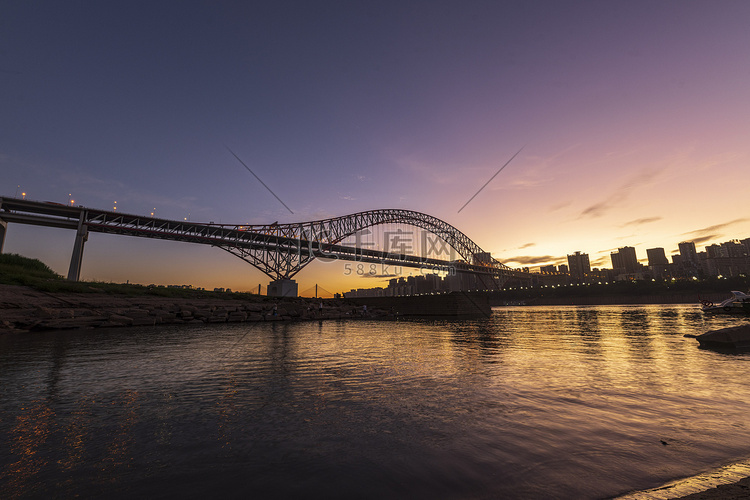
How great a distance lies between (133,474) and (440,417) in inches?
121

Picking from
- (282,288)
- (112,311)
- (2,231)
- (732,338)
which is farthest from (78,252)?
(732,338)

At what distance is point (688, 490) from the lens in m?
2.26

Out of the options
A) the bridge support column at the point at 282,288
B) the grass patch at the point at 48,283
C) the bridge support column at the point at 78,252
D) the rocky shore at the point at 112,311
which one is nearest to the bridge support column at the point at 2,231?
the bridge support column at the point at 78,252

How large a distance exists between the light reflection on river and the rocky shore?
40.1 feet

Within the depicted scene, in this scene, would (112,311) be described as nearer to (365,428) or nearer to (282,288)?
(365,428)

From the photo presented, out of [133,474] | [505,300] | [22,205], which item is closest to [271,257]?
[22,205]

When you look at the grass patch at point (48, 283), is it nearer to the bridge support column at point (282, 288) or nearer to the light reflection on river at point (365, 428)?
the bridge support column at point (282, 288)

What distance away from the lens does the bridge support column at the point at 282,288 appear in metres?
50.6

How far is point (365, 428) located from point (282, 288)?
49452mm

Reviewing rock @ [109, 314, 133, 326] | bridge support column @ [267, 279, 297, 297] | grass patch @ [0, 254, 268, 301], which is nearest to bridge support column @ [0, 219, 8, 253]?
grass patch @ [0, 254, 268, 301]

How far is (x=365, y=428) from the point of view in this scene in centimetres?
355

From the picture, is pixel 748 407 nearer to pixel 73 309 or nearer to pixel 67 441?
pixel 67 441

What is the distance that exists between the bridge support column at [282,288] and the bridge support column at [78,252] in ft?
78.7

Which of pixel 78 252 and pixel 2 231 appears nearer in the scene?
pixel 2 231
